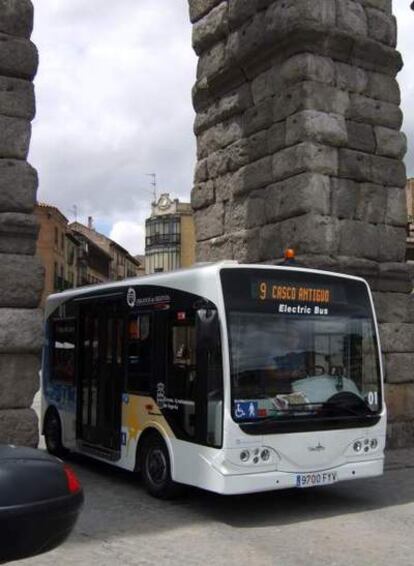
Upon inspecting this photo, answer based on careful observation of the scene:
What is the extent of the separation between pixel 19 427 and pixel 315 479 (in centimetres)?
307

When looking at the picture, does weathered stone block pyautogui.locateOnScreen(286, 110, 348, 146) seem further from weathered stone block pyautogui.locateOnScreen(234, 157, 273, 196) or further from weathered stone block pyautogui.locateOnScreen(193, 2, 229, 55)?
weathered stone block pyautogui.locateOnScreen(193, 2, 229, 55)

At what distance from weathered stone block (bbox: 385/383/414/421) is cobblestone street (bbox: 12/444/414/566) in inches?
90.9

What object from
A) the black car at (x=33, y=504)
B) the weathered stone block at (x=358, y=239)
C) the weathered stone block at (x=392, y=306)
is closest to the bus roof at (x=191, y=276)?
the weathered stone block at (x=358, y=239)

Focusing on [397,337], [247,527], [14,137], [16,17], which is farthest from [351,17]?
[247,527]

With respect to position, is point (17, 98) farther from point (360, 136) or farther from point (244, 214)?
point (360, 136)

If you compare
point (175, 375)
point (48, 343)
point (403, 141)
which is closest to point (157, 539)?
point (175, 375)

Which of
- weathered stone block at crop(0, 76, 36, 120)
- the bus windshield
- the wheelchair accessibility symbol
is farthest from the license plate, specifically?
weathered stone block at crop(0, 76, 36, 120)

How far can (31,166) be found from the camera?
811 cm

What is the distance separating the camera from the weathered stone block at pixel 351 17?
11344 millimetres

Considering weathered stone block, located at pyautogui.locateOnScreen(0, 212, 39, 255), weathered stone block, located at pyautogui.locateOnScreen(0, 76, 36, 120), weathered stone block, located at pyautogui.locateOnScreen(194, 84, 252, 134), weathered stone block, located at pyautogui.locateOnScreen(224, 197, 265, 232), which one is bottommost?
weathered stone block, located at pyautogui.locateOnScreen(0, 212, 39, 255)

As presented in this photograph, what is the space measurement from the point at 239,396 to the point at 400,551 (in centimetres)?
192

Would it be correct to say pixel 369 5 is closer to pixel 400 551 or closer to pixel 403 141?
pixel 403 141

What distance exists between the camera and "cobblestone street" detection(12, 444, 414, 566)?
582cm

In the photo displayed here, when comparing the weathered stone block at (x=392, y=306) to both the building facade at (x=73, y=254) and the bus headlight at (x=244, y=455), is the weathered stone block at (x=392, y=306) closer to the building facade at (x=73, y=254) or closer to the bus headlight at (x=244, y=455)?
the bus headlight at (x=244, y=455)
